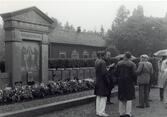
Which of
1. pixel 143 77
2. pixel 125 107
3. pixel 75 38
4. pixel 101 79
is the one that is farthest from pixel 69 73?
pixel 75 38

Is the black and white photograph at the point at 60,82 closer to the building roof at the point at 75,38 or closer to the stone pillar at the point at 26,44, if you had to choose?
the stone pillar at the point at 26,44

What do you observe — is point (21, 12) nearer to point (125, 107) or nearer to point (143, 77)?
point (143, 77)

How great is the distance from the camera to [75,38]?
47.5m

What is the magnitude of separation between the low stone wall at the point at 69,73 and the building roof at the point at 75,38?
22676mm

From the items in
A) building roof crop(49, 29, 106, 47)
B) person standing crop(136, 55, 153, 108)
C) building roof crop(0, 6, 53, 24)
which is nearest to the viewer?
person standing crop(136, 55, 153, 108)

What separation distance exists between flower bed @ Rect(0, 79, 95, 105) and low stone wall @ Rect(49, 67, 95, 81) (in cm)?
269

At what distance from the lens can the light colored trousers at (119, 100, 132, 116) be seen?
8.80 m

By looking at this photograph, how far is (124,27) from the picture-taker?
152ft

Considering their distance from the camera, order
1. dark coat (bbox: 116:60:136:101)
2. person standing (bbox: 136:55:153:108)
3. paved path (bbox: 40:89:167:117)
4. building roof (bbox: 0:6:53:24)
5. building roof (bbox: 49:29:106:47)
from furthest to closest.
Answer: building roof (bbox: 49:29:106:47)
building roof (bbox: 0:6:53:24)
person standing (bbox: 136:55:153:108)
paved path (bbox: 40:89:167:117)
dark coat (bbox: 116:60:136:101)

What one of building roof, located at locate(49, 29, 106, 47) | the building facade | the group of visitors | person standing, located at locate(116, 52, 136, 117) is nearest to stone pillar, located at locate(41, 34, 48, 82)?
the group of visitors

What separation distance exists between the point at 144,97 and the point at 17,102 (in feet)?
14.1

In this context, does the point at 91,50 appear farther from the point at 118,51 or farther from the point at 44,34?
the point at 44,34

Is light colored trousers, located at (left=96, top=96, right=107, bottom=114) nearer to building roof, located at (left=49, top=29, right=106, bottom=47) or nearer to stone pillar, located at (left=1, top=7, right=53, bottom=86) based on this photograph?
stone pillar, located at (left=1, top=7, right=53, bottom=86)

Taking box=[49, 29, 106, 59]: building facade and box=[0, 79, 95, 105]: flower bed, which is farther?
box=[49, 29, 106, 59]: building facade
